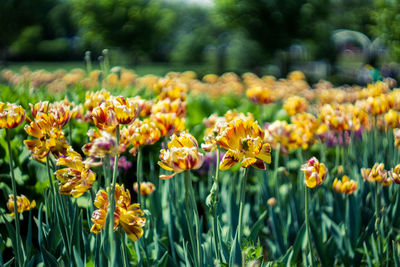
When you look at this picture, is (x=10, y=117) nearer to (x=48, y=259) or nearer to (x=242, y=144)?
(x=48, y=259)

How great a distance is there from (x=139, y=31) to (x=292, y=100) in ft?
62.8

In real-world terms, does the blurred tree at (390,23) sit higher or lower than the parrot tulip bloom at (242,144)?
higher

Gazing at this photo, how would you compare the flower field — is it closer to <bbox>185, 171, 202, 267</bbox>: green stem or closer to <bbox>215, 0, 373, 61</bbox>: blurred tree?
<bbox>185, 171, 202, 267</bbox>: green stem

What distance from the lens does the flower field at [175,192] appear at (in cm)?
130

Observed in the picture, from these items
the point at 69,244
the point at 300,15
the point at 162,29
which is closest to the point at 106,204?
the point at 69,244

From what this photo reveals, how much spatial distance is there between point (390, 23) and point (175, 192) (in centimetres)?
757

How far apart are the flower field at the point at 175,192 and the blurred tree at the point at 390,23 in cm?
559

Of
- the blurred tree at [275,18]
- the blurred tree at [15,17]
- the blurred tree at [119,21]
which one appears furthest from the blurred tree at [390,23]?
the blurred tree at [15,17]

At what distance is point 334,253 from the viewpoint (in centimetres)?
200

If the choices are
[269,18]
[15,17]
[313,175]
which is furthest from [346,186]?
[15,17]

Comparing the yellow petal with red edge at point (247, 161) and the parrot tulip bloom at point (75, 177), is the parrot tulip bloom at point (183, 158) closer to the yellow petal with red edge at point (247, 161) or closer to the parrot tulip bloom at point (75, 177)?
the yellow petal with red edge at point (247, 161)

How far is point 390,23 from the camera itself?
8023 millimetres

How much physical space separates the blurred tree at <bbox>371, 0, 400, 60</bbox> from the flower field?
5.59 meters

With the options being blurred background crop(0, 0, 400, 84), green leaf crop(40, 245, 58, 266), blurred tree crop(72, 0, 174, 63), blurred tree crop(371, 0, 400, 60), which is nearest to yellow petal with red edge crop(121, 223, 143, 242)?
green leaf crop(40, 245, 58, 266)
